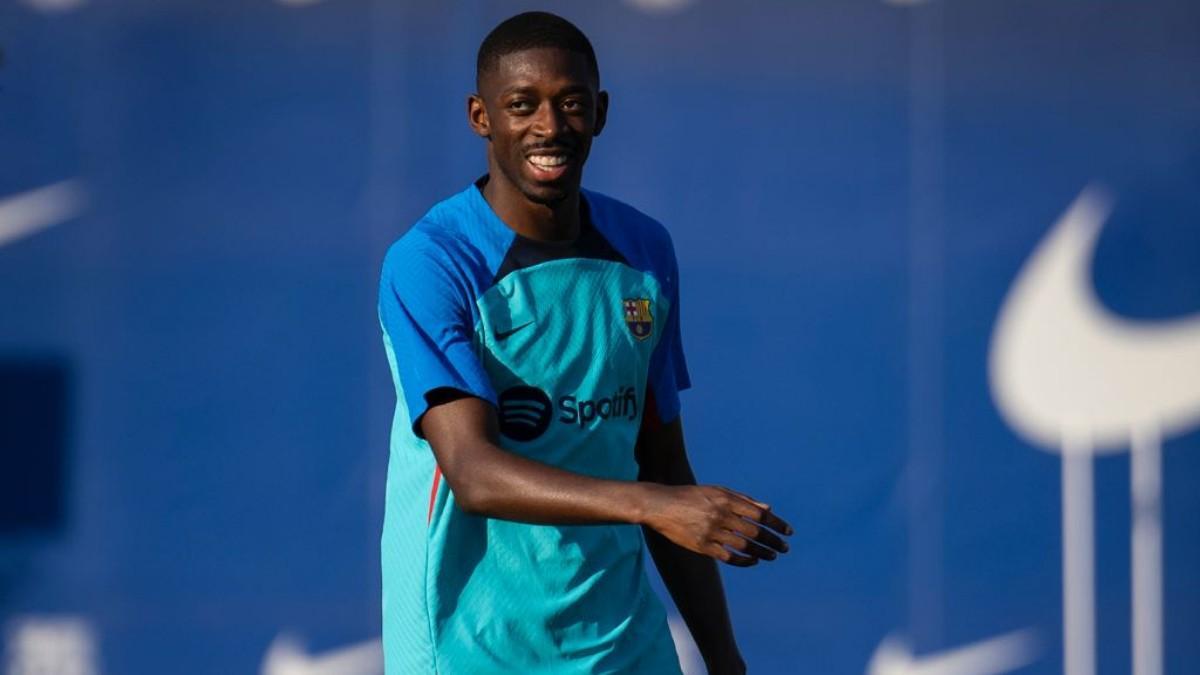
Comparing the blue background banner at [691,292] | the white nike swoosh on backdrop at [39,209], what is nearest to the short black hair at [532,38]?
the blue background banner at [691,292]

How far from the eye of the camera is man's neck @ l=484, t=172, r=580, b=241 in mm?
2604

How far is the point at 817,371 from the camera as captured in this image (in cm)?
484

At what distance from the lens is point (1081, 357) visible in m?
4.93

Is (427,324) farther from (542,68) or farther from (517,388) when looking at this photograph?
(542,68)

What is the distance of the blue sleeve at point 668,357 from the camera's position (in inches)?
109

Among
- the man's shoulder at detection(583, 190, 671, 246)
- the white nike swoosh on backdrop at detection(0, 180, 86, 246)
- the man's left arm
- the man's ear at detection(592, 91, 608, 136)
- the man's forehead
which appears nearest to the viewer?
the man's forehead

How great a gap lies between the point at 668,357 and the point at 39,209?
2.48 m

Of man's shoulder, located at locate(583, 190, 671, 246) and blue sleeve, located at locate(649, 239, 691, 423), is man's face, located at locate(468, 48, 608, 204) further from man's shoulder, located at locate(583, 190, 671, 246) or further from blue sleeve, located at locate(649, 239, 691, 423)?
blue sleeve, located at locate(649, 239, 691, 423)

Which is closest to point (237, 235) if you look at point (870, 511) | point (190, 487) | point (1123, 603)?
point (190, 487)

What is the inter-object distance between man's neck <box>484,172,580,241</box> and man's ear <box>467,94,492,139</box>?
65mm

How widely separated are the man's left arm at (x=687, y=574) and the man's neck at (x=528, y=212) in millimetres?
375

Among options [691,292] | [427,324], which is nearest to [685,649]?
[691,292]

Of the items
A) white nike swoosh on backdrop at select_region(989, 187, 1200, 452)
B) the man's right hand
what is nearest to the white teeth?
the man's right hand

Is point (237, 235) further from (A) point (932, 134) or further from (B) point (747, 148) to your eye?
(A) point (932, 134)
